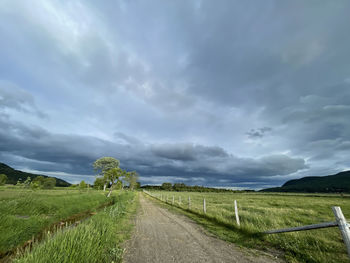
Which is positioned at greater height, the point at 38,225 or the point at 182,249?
the point at 182,249

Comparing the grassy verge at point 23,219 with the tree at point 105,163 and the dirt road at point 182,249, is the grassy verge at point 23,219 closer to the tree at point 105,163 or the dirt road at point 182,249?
the dirt road at point 182,249

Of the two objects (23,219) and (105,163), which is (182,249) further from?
(105,163)

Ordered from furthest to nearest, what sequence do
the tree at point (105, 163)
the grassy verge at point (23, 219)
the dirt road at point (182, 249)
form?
the tree at point (105, 163) < the grassy verge at point (23, 219) < the dirt road at point (182, 249)

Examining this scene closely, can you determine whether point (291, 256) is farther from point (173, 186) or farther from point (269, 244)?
point (173, 186)

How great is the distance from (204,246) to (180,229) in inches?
121

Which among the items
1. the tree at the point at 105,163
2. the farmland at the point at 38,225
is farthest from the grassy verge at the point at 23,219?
the tree at the point at 105,163

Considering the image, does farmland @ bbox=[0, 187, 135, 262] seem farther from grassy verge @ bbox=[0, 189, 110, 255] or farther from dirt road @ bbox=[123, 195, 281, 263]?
dirt road @ bbox=[123, 195, 281, 263]

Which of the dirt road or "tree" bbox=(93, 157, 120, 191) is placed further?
"tree" bbox=(93, 157, 120, 191)

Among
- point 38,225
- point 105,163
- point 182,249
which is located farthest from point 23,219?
point 105,163

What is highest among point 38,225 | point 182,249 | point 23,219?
point 23,219

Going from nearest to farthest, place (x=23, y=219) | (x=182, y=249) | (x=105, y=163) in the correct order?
(x=182, y=249), (x=23, y=219), (x=105, y=163)

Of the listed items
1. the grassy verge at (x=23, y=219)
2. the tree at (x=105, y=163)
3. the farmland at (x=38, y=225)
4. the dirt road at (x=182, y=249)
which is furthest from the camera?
the tree at (x=105, y=163)

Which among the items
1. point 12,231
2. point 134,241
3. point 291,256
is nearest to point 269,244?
point 291,256

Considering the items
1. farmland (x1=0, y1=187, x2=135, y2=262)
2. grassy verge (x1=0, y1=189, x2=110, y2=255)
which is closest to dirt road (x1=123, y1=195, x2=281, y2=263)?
farmland (x1=0, y1=187, x2=135, y2=262)
